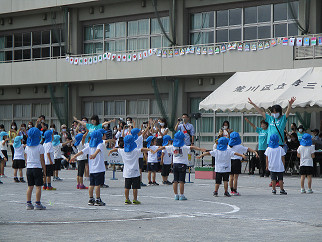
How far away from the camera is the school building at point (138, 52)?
2609 centimetres

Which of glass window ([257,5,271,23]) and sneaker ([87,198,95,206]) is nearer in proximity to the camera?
sneaker ([87,198,95,206])

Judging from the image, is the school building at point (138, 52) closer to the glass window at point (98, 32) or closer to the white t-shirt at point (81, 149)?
the glass window at point (98, 32)

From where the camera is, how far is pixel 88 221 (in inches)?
361

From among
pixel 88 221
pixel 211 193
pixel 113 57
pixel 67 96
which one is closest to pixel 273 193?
pixel 211 193

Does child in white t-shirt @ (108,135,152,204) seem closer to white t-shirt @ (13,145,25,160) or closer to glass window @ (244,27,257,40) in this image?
white t-shirt @ (13,145,25,160)

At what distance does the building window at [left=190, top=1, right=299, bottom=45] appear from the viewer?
26.1 meters

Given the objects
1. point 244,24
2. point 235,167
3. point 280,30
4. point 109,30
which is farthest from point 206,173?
point 109,30

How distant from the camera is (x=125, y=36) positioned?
1241 inches

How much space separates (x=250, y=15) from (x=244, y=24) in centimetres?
54

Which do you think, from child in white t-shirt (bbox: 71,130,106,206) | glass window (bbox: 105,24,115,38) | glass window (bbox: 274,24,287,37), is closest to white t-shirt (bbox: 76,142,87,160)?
child in white t-shirt (bbox: 71,130,106,206)

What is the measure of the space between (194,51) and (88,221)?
19.2m

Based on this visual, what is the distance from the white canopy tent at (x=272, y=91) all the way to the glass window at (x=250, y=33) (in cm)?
523

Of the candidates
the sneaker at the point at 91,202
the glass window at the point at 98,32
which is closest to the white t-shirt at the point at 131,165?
the sneaker at the point at 91,202

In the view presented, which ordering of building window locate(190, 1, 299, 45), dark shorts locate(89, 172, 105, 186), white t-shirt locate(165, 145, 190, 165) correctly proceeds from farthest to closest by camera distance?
building window locate(190, 1, 299, 45) → white t-shirt locate(165, 145, 190, 165) → dark shorts locate(89, 172, 105, 186)
